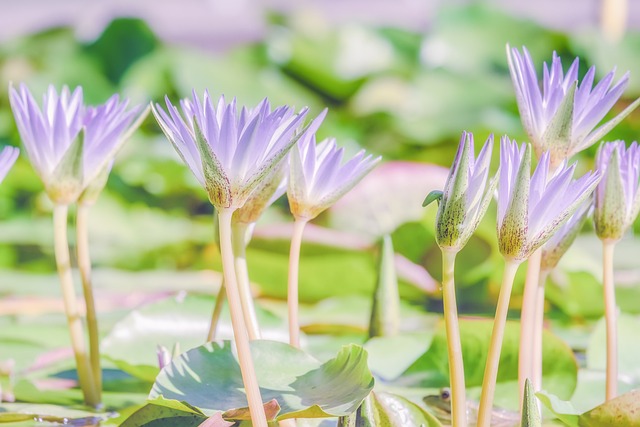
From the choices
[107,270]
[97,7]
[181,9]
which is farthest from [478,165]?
[181,9]

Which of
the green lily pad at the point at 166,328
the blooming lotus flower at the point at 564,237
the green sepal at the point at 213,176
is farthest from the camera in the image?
the green lily pad at the point at 166,328

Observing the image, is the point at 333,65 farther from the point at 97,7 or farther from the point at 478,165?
the point at 97,7

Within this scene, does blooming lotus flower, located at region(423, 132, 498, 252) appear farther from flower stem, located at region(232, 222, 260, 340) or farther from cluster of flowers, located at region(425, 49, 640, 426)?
flower stem, located at region(232, 222, 260, 340)

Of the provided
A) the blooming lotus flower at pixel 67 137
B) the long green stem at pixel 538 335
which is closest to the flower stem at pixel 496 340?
the long green stem at pixel 538 335

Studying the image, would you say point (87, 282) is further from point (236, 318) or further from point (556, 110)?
point (556, 110)

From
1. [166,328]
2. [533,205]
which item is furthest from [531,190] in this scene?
[166,328]

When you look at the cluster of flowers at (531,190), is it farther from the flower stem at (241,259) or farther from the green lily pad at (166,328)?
the green lily pad at (166,328)
